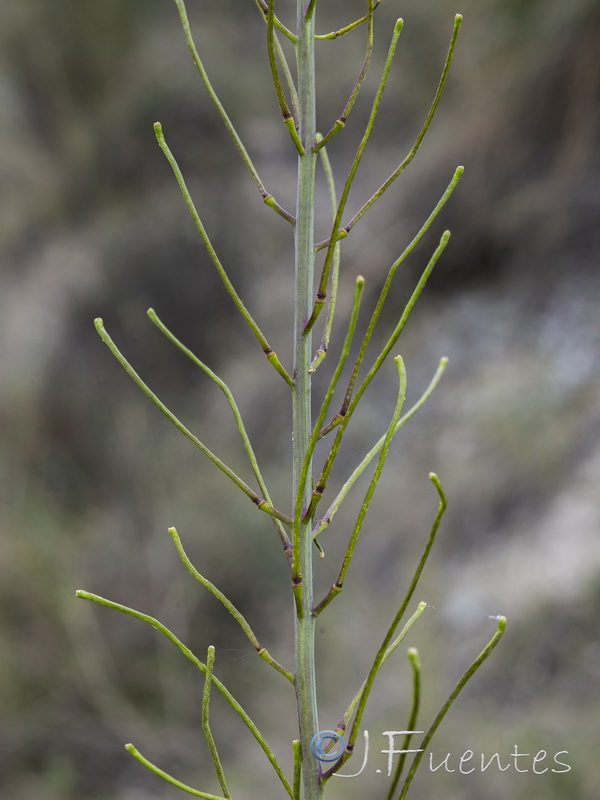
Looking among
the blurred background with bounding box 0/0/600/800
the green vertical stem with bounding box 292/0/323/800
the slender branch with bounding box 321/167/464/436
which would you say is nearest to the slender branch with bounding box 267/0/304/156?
the green vertical stem with bounding box 292/0/323/800

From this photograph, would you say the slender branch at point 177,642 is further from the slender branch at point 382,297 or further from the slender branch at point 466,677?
the slender branch at point 382,297

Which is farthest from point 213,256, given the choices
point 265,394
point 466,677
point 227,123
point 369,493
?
point 265,394

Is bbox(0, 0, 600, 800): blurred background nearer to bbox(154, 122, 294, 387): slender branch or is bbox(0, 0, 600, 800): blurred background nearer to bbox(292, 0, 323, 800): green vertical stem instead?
bbox(292, 0, 323, 800): green vertical stem

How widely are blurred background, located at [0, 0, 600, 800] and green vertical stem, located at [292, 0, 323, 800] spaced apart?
184 centimetres

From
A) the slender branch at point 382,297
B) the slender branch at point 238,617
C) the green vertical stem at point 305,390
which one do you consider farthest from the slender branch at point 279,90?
the slender branch at point 238,617

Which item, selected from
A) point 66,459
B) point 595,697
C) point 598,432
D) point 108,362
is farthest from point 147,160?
point 595,697

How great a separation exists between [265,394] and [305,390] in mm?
4071

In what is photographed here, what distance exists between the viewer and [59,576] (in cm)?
411

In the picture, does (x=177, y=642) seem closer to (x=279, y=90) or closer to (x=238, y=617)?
(x=238, y=617)

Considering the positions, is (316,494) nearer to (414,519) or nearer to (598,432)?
(598,432)

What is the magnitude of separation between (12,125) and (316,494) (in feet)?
22.1

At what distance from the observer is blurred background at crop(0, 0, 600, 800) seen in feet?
9.00

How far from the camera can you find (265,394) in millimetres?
4699

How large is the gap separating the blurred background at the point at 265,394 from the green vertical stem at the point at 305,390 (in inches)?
72.3
